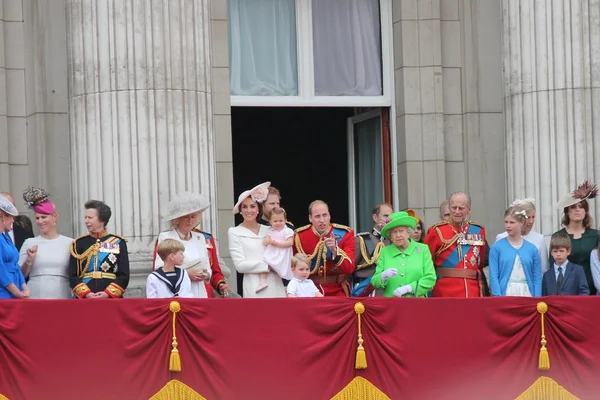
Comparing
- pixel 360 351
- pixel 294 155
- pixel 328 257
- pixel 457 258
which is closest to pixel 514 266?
pixel 457 258

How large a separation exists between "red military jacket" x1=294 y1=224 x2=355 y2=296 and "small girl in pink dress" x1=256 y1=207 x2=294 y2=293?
0.50 ft

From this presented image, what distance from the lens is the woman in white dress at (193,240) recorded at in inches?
559

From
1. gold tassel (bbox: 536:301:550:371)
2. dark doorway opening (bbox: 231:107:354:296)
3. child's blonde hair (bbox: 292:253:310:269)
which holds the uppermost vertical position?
dark doorway opening (bbox: 231:107:354:296)

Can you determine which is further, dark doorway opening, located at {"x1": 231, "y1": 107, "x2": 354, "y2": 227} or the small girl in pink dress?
dark doorway opening, located at {"x1": 231, "y1": 107, "x2": 354, "y2": 227}

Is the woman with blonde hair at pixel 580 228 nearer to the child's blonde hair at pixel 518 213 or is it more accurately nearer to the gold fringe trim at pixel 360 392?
the child's blonde hair at pixel 518 213

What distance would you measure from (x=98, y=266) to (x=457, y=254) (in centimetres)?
355

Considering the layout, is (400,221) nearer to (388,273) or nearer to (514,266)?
(388,273)

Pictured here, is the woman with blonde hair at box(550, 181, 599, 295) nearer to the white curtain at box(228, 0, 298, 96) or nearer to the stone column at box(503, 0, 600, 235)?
the stone column at box(503, 0, 600, 235)

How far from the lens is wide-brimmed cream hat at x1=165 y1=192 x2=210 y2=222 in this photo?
14320 mm

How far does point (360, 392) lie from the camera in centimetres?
1371

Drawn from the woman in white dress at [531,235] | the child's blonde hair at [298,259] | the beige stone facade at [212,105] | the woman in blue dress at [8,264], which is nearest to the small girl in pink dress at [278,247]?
the child's blonde hair at [298,259]

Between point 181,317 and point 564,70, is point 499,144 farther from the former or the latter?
point 181,317

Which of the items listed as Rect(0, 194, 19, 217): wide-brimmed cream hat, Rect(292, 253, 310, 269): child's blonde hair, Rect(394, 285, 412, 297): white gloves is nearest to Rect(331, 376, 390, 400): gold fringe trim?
Rect(394, 285, 412, 297): white gloves

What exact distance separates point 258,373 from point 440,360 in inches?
64.7
